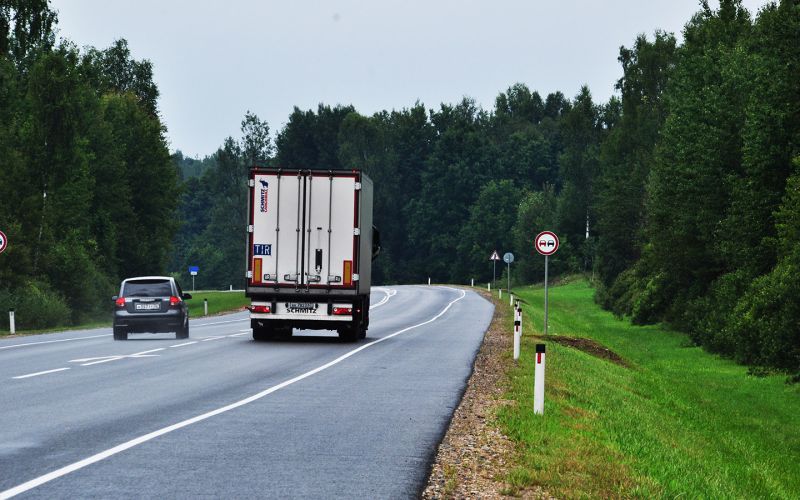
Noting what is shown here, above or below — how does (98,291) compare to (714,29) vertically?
below

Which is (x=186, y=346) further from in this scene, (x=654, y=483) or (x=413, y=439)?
(x=654, y=483)

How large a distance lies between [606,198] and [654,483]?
6374 cm

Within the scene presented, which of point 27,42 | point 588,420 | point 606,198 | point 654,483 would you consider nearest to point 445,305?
point 606,198

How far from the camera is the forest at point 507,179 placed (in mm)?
35781

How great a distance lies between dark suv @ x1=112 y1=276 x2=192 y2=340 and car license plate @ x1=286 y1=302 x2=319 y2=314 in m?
4.35

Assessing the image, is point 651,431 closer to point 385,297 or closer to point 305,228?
point 305,228

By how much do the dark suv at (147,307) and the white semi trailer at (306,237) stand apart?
14.0ft

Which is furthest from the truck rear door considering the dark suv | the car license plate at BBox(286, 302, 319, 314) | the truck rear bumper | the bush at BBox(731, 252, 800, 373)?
the bush at BBox(731, 252, 800, 373)

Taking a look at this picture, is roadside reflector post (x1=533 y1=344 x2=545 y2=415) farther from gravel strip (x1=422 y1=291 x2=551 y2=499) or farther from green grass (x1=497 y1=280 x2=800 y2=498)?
gravel strip (x1=422 y1=291 x2=551 y2=499)

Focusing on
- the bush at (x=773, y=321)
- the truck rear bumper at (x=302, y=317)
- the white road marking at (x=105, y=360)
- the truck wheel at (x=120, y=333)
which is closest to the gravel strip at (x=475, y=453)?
the white road marking at (x=105, y=360)

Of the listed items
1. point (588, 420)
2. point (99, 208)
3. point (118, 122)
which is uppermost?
point (118, 122)

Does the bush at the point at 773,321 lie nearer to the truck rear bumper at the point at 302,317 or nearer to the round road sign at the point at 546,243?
the round road sign at the point at 546,243

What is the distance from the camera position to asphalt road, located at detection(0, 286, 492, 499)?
26.6ft

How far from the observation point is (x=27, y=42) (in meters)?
49.6
